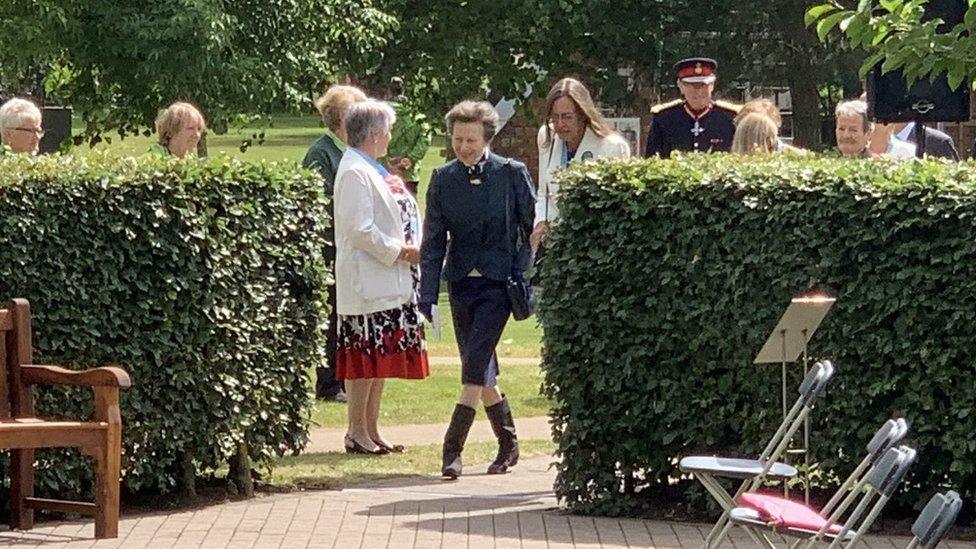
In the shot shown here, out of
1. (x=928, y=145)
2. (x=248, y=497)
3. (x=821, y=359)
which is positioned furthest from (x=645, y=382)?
(x=928, y=145)

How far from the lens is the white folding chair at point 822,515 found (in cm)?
581

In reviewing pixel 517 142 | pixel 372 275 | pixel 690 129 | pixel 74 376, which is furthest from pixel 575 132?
pixel 517 142

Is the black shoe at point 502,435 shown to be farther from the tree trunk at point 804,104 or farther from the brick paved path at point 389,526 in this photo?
the tree trunk at point 804,104

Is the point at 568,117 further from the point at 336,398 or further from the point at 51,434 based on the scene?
the point at 51,434

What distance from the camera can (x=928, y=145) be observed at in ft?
47.6

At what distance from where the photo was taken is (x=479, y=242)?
10758mm

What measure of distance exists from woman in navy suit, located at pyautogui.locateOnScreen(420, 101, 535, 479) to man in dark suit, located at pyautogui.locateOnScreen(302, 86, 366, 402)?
1.18 meters

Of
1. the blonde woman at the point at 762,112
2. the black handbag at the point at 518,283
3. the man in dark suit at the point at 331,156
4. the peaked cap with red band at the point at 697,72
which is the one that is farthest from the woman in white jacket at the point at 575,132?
the man in dark suit at the point at 331,156

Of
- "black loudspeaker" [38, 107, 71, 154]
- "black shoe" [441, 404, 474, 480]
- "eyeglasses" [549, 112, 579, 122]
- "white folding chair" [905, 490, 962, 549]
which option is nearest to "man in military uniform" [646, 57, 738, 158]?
"eyeglasses" [549, 112, 579, 122]

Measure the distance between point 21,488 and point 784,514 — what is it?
376 centimetres

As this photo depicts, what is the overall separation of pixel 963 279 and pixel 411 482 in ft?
10.7

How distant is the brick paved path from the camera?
28.7 feet

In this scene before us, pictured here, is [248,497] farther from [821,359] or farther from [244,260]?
[821,359]

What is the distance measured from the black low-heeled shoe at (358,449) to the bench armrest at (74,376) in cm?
266
